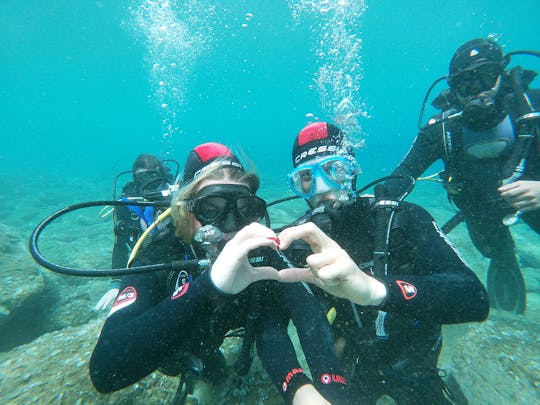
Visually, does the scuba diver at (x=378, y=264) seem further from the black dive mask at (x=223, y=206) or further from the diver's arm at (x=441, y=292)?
the black dive mask at (x=223, y=206)

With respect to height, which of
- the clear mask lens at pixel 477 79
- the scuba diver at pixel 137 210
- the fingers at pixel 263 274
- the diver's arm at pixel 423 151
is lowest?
the fingers at pixel 263 274

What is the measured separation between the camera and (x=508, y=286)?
6277 millimetres

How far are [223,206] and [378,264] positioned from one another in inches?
59.9

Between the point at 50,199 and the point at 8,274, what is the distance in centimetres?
1995

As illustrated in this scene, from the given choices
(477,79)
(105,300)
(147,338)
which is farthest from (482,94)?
(105,300)

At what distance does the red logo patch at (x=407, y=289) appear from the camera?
1.94 meters

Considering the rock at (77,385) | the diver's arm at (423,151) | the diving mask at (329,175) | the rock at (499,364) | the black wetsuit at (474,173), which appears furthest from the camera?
the diver's arm at (423,151)

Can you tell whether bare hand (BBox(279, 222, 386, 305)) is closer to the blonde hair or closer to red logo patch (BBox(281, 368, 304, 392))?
red logo patch (BBox(281, 368, 304, 392))

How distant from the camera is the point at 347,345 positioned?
9.84ft

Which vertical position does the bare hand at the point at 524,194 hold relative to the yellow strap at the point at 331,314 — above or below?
above

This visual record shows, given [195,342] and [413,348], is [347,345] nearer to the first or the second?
[413,348]

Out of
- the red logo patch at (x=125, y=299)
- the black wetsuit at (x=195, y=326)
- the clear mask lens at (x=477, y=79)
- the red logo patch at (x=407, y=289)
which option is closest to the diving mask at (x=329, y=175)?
the black wetsuit at (x=195, y=326)

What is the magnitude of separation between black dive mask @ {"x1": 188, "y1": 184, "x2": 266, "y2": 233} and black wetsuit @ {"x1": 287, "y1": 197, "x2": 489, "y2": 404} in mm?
679

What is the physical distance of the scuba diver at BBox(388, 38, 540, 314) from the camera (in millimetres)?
4086
